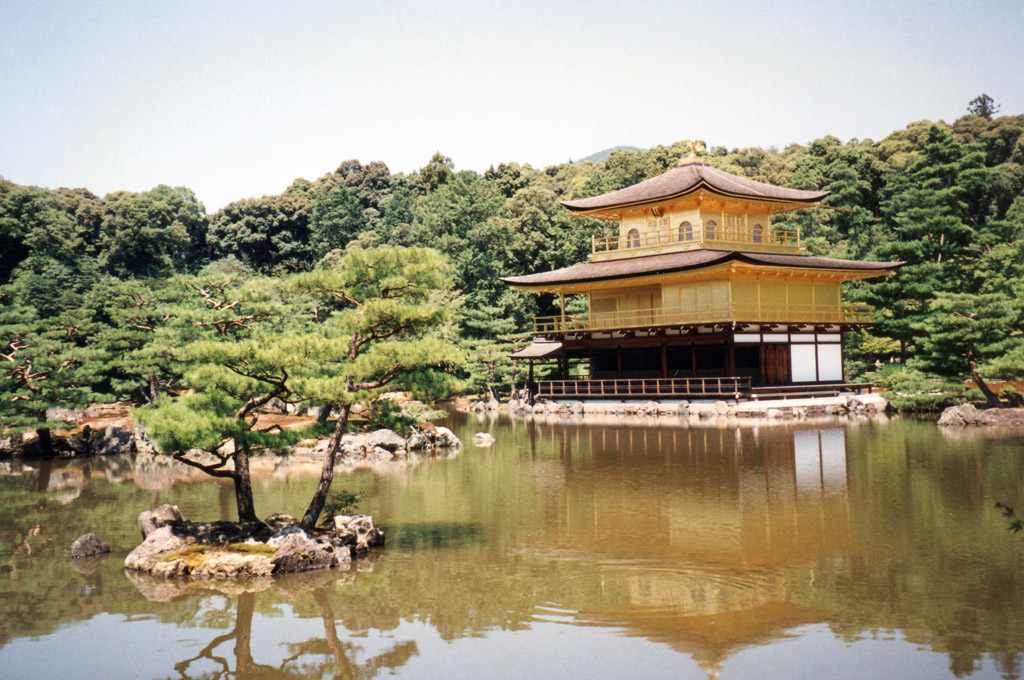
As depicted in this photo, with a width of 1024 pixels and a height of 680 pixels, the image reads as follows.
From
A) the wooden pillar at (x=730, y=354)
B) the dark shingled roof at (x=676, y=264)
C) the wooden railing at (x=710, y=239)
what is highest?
the wooden railing at (x=710, y=239)

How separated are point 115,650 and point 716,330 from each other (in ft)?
89.1

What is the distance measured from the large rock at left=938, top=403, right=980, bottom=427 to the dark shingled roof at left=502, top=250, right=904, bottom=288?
31.1 ft

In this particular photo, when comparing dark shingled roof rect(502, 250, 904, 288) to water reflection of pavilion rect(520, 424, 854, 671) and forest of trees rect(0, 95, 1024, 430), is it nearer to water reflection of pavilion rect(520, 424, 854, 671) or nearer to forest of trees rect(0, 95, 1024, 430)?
forest of trees rect(0, 95, 1024, 430)

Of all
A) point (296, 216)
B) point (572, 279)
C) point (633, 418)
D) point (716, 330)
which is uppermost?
point (296, 216)

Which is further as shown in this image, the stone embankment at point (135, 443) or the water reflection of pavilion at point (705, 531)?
the stone embankment at point (135, 443)

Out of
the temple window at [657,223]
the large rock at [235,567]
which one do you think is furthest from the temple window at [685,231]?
the large rock at [235,567]

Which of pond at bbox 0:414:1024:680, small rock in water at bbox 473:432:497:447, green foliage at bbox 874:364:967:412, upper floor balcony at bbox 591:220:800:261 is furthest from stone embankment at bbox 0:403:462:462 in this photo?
upper floor balcony at bbox 591:220:800:261

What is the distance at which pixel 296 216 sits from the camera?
229 feet

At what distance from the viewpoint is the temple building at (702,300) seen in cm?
3244

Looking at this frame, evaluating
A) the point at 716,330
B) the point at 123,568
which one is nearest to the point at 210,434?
the point at 123,568

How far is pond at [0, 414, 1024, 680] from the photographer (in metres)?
7.04

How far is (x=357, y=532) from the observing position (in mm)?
11117

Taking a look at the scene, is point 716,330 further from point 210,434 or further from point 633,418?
point 210,434

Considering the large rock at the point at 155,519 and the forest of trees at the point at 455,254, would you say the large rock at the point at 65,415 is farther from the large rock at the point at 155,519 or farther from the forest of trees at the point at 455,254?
the large rock at the point at 155,519
